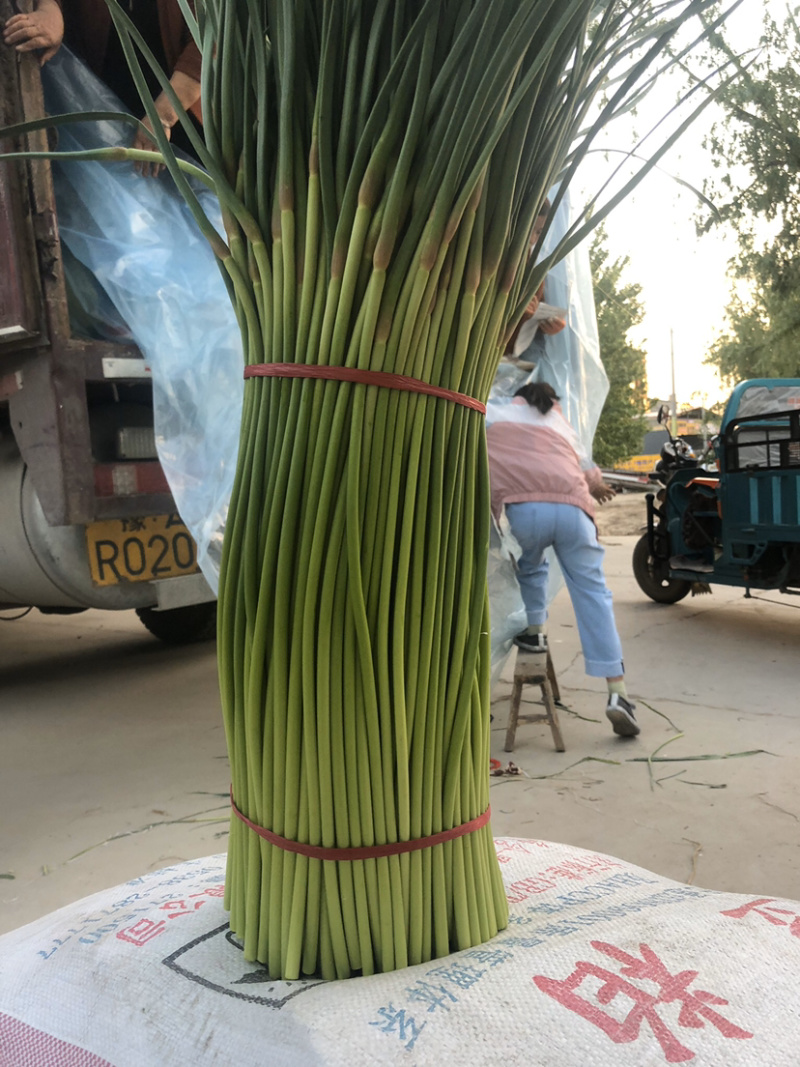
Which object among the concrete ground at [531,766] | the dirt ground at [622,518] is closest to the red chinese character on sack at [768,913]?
the concrete ground at [531,766]

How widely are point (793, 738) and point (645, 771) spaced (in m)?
0.64

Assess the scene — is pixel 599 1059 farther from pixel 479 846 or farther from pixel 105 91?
pixel 105 91

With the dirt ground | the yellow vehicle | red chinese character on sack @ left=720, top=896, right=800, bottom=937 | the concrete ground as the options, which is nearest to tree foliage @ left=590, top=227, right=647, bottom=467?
the yellow vehicle

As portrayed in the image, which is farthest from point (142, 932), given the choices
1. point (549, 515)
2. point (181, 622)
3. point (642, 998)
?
point (181, 622)

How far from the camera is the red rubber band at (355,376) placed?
81 centimetres

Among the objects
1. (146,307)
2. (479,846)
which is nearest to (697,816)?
(479,846)

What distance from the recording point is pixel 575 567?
303cm

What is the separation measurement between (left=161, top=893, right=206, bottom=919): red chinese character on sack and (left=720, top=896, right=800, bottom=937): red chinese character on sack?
0.62m

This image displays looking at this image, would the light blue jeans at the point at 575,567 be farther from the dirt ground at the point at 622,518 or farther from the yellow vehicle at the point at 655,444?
the dirt ground at the point at 622,518

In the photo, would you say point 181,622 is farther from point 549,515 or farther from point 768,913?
point 768,913

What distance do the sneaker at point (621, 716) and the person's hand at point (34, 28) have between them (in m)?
2.86

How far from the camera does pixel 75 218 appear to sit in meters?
3.00

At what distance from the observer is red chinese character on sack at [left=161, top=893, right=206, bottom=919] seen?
103cm

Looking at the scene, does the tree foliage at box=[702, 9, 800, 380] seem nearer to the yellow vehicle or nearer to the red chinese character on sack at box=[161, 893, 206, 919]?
the yellow vehicle
